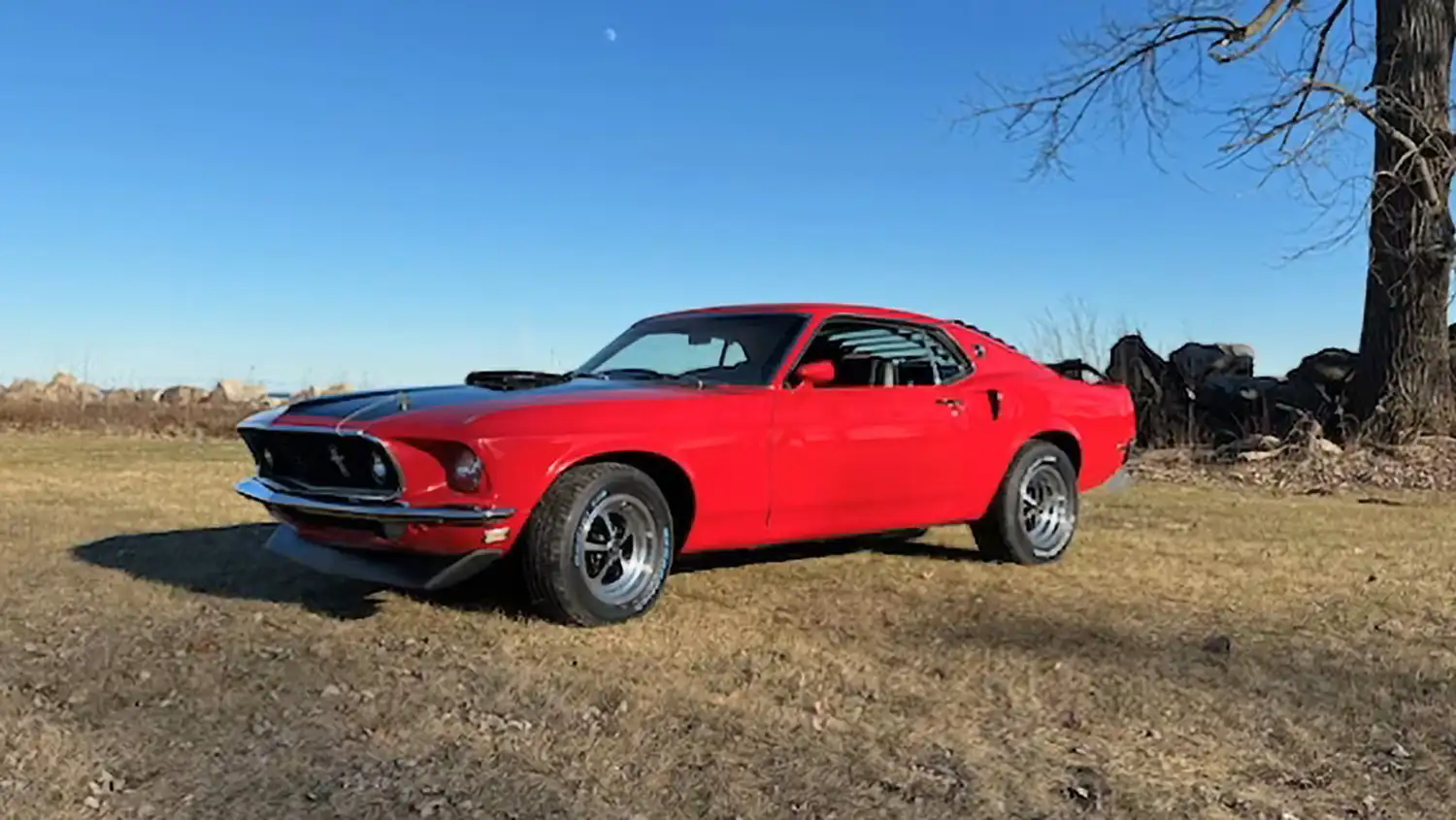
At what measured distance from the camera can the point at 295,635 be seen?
4.96 meters

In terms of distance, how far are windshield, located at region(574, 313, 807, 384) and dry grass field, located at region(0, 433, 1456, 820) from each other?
1.08m

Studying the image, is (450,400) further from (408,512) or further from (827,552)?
(827,552)

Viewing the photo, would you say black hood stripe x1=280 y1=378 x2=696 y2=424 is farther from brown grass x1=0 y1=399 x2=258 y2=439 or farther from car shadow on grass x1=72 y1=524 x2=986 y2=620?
brown grass x1=0 y1=399 x2=258 y2=439

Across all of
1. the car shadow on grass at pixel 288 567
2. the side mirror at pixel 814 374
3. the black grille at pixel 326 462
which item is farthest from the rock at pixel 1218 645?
the black grille at pixel 326 462

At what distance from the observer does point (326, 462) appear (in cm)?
527

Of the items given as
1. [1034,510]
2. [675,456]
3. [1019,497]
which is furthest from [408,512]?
[1034,510]

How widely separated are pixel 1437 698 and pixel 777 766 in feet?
8.09

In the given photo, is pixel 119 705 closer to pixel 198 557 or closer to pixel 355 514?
pixel 355 514

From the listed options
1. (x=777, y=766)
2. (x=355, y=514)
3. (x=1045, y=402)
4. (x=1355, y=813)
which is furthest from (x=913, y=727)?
(x=1045, y=402)

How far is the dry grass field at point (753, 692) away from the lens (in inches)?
132

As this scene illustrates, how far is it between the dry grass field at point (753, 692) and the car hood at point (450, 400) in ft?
2.85

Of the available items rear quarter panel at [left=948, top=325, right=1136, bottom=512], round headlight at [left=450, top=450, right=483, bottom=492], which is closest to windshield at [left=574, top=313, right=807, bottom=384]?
rear quarter panel at [left=948, top=325, right=1136, bottom=512]

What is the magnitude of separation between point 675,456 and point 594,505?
45 centimetres

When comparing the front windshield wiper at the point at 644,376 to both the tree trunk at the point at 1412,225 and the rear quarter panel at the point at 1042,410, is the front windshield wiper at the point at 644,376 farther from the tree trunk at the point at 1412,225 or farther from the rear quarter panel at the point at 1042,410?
the tree trunk at the point at 1412,225
